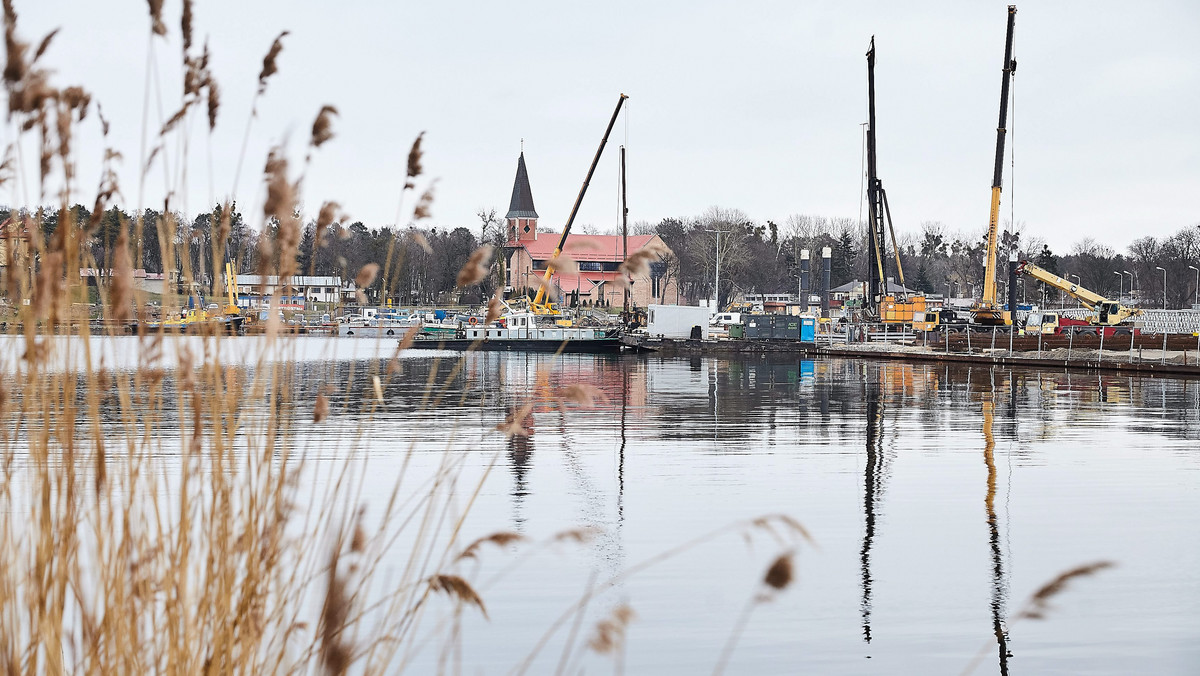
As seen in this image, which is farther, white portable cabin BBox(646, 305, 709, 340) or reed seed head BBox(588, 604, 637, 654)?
white portable cabin BBox(646, 305, 709, 340)

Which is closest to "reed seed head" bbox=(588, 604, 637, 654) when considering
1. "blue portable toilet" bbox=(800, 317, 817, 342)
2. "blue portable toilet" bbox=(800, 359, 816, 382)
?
"blue portable toilet" bbox=(800, 359, 816, 382)

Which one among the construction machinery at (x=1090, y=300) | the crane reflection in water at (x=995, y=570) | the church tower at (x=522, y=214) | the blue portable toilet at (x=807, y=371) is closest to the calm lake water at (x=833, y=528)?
the crane reflection in water at (x=995, y=570)

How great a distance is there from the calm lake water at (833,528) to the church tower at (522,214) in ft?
267

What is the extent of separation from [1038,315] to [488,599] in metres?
64.6

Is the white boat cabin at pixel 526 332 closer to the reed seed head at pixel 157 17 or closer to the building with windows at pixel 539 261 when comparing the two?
the building with windows at pixel 539 261

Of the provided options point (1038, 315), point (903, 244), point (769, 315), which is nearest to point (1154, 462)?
point (769, 315)

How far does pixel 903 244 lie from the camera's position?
125875 mm

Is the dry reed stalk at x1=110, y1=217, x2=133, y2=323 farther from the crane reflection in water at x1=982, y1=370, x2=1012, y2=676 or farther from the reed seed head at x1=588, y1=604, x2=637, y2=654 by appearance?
the crane reflection in water at x1=982, y1=370, x2=1012, y2=676

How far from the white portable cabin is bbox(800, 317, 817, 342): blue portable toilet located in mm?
5397

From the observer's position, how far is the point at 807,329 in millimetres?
52188

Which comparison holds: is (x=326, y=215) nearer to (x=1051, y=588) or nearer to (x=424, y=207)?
(x=424, y=207)

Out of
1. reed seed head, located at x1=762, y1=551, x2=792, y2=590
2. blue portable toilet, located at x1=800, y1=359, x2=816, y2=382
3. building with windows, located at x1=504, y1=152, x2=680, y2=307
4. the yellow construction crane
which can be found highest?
building with windows, located at x1=504, y1=152, x2=680, y2=307

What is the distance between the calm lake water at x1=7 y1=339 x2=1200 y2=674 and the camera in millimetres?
5250

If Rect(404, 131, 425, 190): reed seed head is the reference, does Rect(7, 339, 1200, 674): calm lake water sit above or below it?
below
